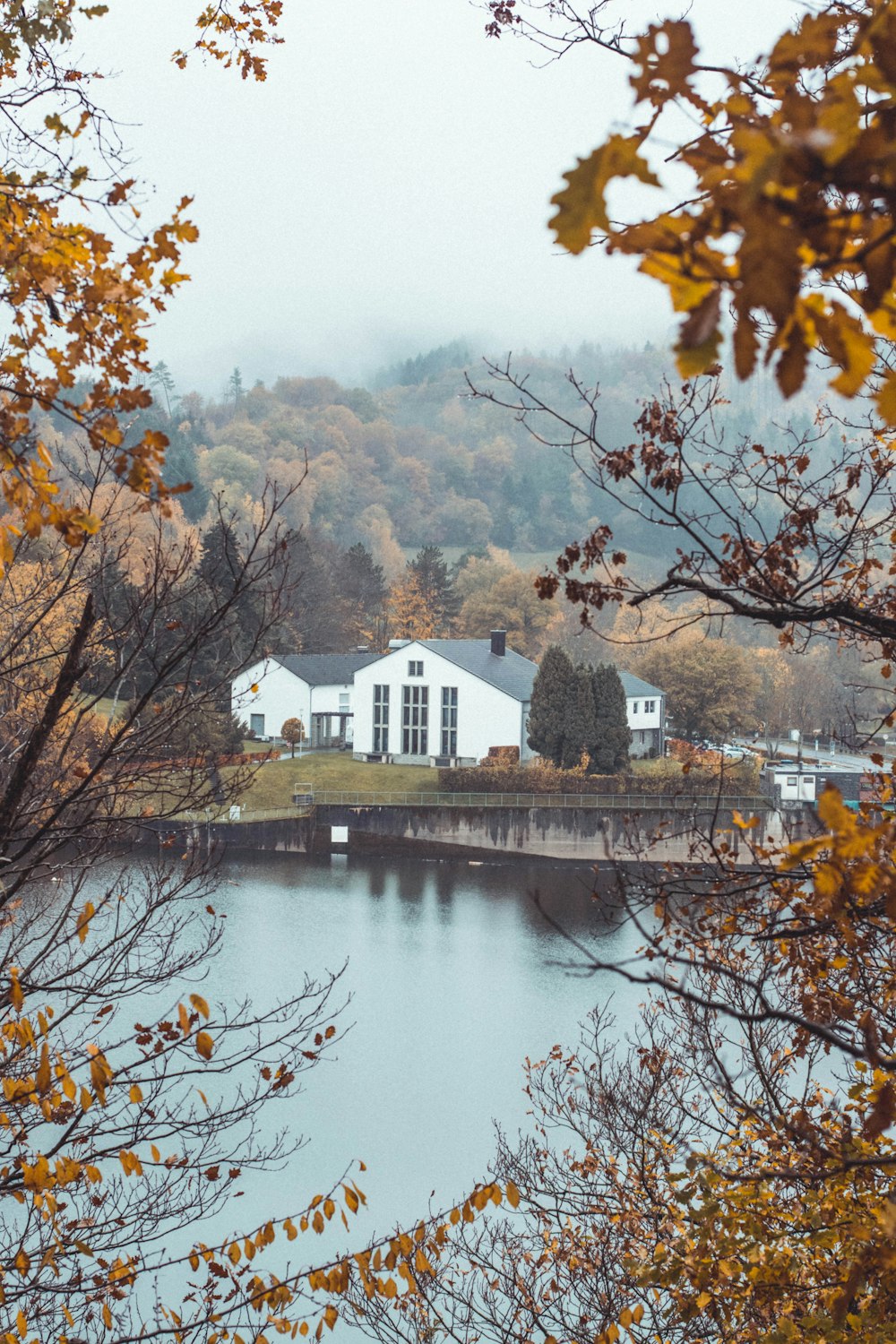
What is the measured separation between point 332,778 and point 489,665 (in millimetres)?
7289

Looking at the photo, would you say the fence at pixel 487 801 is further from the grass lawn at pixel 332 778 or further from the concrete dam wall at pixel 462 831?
the grass lawn at pixel 332 778

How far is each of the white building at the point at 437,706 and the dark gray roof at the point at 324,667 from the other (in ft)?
7.34

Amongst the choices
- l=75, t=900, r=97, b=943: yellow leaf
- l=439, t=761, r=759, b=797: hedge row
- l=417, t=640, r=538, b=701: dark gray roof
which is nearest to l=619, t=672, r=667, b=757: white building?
l=417, t=640, r=538, b=701: dark gray roof

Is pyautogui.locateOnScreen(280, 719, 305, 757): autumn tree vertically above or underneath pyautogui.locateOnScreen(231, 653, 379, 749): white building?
underneath

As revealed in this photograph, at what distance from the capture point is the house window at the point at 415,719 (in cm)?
4172

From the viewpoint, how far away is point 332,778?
39656 mm

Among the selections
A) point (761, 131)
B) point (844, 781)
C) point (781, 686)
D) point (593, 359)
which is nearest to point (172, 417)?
point (781, 686)

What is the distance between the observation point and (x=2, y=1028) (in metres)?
3.32

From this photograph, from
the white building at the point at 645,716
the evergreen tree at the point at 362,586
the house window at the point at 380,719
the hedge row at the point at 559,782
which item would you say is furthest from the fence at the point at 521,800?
the evergreen tree at the point at 362,586

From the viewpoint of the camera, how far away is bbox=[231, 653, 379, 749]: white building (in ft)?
147

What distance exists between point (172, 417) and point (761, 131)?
10012 centimetres

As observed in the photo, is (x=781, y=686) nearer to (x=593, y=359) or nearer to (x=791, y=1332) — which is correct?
(x=791, y=1332)

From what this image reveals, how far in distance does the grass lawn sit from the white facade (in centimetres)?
310

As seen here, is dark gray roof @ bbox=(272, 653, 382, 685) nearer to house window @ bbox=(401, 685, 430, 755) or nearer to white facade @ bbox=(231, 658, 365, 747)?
white facade @ bbox=(231, 658, 365, 747)
